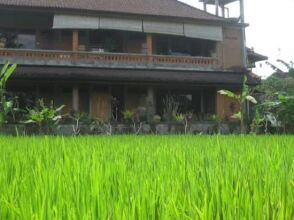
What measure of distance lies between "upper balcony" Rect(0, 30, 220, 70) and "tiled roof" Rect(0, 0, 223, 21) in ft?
3.15

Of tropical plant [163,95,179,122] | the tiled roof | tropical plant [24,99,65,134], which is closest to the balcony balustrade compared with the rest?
tropical plant [163,95,179,122]

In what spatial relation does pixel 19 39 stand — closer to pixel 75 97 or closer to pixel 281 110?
pixel 75 97

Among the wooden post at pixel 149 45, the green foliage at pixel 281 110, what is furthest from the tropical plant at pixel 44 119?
the green foliage at pixel 281 110

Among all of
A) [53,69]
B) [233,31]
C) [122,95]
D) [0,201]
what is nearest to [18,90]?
[53,69]

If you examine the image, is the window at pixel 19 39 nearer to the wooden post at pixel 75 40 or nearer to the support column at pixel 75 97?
the wooden post at pixel 75 40

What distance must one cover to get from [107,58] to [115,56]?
337 millimetres

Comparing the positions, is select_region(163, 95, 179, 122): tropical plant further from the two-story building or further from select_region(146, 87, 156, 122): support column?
select_region(146, 87, 156, 122): support column

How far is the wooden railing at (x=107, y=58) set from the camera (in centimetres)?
1630

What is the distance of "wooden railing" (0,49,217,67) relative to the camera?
642 inches

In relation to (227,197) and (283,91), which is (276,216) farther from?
(283,91)

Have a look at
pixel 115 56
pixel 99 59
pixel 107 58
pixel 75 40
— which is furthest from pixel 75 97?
pixel 115 56

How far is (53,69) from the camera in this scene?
53.1 feet

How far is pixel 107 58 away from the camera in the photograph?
56.5ft

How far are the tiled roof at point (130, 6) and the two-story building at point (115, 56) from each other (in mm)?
42
